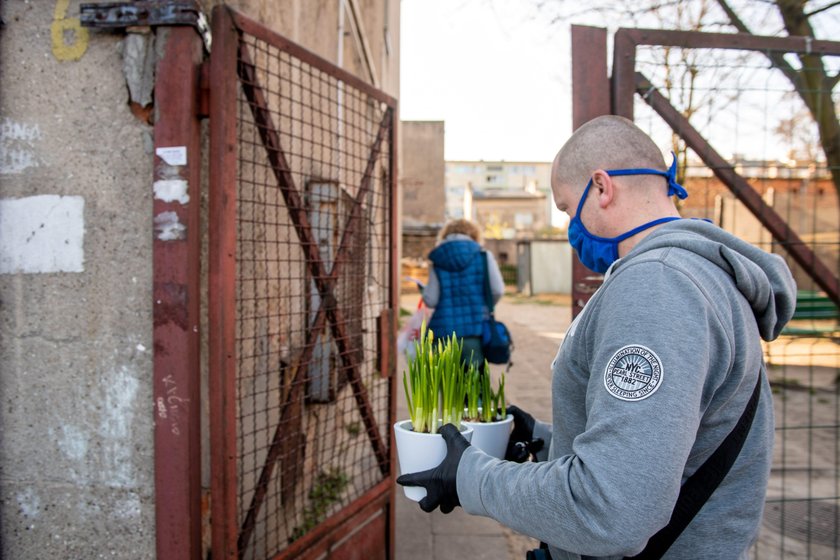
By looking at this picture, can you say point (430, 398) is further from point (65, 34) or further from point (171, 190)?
point (65, 34)

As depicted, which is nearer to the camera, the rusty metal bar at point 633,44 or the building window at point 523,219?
the rusty metal bar at point 633,44

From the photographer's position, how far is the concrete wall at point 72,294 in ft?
7.76

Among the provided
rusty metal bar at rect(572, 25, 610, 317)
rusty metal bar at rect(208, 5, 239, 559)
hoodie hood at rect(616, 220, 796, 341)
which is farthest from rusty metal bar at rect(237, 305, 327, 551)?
hoodie hood at rect(616, 220, 796, 341)

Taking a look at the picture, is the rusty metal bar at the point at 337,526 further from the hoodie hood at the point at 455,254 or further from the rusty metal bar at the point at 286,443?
the hoodie hood at the point at 455,254

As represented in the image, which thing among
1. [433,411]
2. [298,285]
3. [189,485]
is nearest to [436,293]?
[298,285]

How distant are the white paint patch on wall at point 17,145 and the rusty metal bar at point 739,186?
2.38 meters

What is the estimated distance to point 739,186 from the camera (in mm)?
2898

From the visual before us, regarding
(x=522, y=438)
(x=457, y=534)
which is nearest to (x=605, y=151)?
(x=522, y=438)

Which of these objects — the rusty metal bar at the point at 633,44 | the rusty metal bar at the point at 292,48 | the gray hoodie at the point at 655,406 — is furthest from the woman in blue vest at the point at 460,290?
the gray hoodie at the point at 655,406

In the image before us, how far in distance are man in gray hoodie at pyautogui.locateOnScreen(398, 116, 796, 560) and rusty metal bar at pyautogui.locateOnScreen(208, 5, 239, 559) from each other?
114 cm

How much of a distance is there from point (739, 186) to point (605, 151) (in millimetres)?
1721

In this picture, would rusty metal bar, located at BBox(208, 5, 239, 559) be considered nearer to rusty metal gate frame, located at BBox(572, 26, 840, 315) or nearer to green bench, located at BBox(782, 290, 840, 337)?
rusty metal gate frame, located at BBox(572, 26, 840, 315)

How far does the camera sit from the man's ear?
149 centimetres

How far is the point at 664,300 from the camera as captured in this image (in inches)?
47.0
